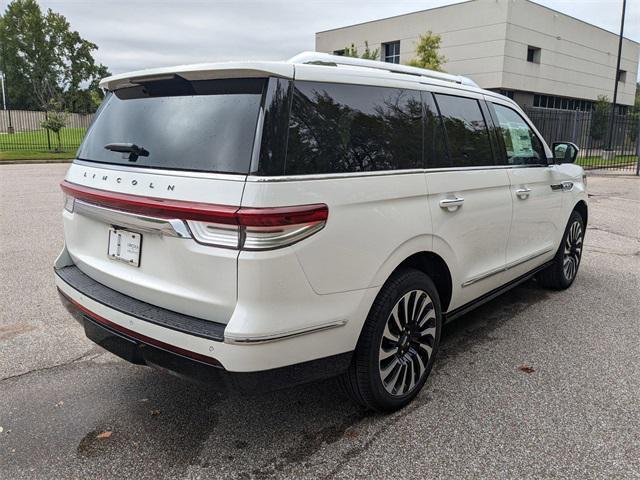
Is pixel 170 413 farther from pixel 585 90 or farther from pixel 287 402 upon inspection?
pixel 585 90

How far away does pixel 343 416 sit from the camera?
2996 millimetres

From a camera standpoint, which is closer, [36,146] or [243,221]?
[243,221]

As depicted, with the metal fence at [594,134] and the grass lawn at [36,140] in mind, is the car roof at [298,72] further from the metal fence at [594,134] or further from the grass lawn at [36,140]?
the grass lawn at [36,140]

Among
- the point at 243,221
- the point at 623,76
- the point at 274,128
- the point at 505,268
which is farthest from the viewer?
the point at 623,76

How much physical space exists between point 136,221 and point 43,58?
81374mm

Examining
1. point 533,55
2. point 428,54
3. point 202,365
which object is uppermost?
point 533,55

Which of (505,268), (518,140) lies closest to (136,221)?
(505,268)

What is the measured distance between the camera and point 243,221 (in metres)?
2.16

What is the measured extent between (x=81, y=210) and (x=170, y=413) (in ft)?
4.03

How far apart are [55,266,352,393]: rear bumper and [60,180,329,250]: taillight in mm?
398

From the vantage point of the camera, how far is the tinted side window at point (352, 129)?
241 cm

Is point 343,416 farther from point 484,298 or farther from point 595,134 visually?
point 595,134

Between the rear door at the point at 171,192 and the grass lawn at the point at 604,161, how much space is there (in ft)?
69.6

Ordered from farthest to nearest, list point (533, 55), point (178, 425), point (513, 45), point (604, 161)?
point (533, 55) < point (513, 45) < point (604, 161) < point (178, 425)
